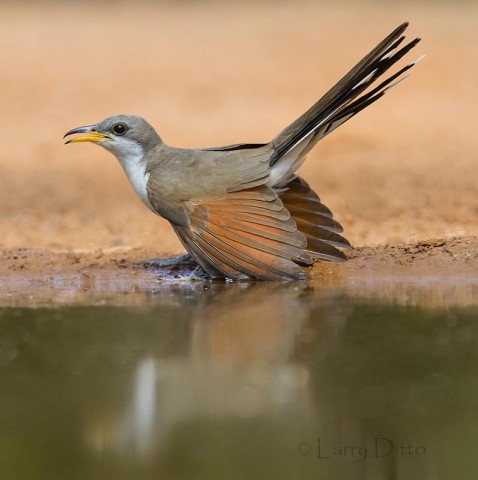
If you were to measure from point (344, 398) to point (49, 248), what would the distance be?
16.3 feet

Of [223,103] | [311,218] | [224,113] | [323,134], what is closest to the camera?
[323,134]

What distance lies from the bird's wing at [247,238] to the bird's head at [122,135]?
875 millimetres

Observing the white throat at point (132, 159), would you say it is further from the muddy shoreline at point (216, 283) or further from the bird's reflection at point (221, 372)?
the bird's reflection at point (221, 372)

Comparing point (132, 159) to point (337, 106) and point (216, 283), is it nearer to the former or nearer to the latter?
point (216, 283)

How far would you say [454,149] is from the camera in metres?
11.5

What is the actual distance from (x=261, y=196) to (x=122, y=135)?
1.29 m

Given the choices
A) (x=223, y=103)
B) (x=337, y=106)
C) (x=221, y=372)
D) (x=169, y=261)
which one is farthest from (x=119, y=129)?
(x=223, y=103)

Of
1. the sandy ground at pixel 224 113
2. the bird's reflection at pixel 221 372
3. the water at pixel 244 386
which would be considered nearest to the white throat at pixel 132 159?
the sandy ground at pixel 224 113

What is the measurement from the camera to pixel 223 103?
14023 mm

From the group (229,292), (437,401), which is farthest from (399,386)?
(229,292)

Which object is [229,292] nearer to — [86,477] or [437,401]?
[437,401]

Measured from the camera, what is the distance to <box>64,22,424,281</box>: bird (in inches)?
287
